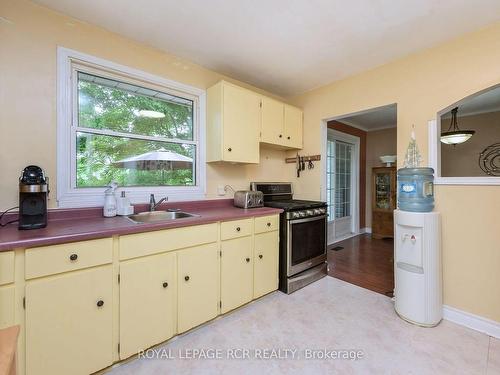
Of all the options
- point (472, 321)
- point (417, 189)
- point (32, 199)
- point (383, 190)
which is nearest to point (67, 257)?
point (32, 199)

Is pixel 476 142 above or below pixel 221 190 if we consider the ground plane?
above

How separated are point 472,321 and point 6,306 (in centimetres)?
323

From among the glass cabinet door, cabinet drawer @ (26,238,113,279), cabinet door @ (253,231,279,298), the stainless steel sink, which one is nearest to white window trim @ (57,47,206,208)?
the stainless steel sink

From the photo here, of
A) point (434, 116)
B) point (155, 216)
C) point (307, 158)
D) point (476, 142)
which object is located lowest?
point (155, 216)

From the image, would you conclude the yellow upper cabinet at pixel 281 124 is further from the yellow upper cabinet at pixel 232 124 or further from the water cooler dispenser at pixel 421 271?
the water cooler dispenser at pixel 421 271

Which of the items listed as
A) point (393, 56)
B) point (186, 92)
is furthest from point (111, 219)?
point (393, 56)

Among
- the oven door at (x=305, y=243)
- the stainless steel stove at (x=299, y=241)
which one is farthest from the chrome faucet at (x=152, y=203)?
the oven door at (x=305, y=243)

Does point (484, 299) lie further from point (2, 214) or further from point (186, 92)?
point (2, 214)

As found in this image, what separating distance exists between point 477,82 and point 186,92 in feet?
8.62

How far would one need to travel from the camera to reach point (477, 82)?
1.94m

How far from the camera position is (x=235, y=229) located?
6.98 ft

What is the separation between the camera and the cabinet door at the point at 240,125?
2459mm

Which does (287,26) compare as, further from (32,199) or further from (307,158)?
(32,199)

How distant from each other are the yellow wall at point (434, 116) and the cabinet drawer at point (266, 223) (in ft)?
4.74
